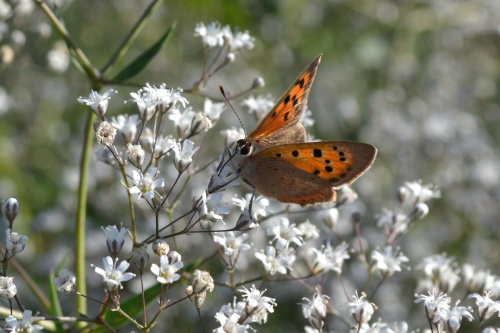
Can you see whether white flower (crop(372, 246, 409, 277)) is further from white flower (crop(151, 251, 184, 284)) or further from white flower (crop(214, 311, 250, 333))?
white flower (crop(151, 251, 184, 284))

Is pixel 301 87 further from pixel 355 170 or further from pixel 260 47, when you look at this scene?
pixel 260 47

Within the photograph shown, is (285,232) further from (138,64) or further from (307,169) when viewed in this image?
(138,64)

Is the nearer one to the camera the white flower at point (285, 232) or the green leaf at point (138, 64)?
the white flower at point (285, 232)

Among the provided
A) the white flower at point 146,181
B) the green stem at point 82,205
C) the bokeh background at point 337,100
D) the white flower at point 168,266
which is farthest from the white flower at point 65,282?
the bokeh background at point 337,100

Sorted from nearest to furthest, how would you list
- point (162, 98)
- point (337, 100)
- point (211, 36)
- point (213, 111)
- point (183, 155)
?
point (183, 155), point (162, 98), point (213, 111), point (211, 36), point (337, 100)

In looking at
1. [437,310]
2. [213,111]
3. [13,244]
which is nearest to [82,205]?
[13,244]

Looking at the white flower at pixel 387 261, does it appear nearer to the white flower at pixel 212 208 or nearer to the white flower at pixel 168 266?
the white flower at pixel 212 208
